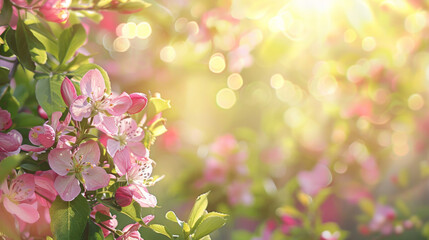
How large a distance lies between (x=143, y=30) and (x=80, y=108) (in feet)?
3.57

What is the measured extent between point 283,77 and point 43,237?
160 centimetres

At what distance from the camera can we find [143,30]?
5.26ft

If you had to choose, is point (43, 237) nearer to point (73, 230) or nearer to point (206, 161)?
point (73, 230)

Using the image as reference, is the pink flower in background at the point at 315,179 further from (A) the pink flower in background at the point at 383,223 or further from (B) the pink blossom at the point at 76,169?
(B) the pink blossom at the point at 76,169

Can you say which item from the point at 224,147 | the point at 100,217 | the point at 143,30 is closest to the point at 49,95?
the point at 100,217

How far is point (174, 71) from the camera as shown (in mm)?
1925

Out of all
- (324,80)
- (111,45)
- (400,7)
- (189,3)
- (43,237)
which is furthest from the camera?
(111,45)

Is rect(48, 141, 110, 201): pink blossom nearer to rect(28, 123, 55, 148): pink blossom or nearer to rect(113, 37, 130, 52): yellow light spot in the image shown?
rect(28, 123, 55, 148): pink blossom

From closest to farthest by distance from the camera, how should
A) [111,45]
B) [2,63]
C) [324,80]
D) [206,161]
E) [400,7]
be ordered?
[2,63]
[400,7]
[206,161]
[324,80]
[111,45]

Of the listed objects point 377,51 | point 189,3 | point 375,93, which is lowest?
point 189,3

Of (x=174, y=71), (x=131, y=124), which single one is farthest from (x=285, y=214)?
(x=131, y=124)

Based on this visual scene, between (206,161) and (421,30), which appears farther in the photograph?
(421,30)

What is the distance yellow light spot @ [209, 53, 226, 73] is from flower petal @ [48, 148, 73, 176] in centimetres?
112

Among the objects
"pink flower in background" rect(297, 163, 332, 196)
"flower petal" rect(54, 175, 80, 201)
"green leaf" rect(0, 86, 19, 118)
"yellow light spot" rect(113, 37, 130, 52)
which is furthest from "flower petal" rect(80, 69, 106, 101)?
"yellow light spot" rect(113, 37, 130, 52)
